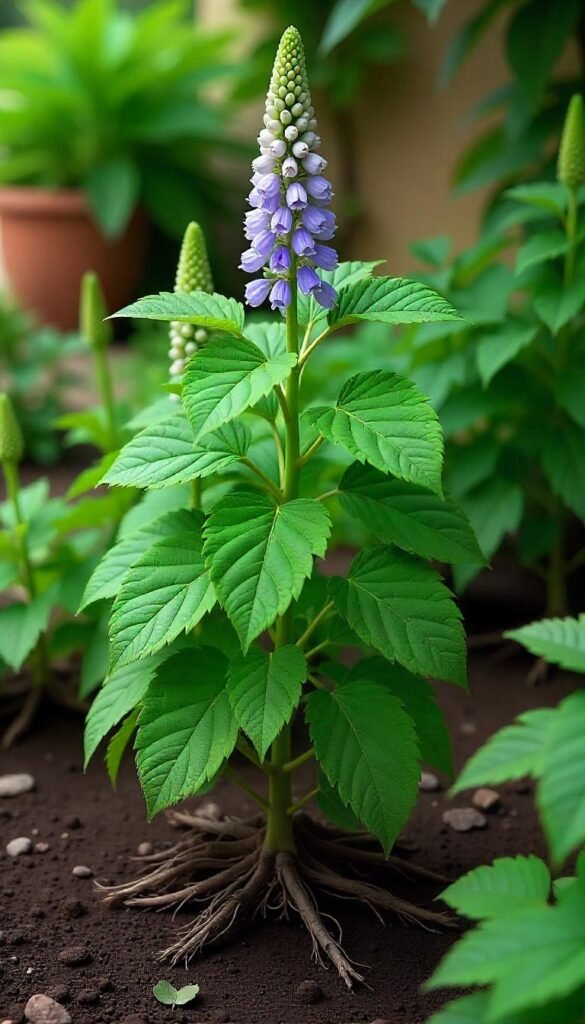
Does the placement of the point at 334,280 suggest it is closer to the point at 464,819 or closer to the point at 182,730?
the point at 182,730

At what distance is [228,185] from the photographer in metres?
6.09

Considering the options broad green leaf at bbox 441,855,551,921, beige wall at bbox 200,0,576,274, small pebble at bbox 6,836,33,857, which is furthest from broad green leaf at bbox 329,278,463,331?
beige wall at bbox 200,0,576,274

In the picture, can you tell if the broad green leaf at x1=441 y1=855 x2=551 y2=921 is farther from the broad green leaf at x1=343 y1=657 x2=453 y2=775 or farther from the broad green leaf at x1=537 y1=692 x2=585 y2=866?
the broad green leaf at x1=343 y1=657 x2=453 y2=775

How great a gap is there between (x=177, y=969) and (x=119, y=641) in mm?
552

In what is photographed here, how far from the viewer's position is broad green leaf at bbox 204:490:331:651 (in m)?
1.51

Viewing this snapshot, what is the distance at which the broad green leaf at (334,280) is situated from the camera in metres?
1.78

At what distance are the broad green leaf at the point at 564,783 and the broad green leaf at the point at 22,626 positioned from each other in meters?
1.32

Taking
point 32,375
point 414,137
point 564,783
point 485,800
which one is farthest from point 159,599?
point 414,137

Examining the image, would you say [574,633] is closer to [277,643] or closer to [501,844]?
[277,643]

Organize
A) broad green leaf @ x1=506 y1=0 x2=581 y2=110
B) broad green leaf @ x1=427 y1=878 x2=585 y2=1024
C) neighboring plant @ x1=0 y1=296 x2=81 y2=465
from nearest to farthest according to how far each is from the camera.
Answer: broad green leaf @ x1=427 y1=878 x2=585 y2=1024, broad green leaf @ x1=506 y1=0 x2=581 y2=110, neighboring plant @ x1=0 y1=296 x2=81 y2=465

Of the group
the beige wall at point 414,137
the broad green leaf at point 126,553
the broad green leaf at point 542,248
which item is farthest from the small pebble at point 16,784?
the beige wall at point 414,137

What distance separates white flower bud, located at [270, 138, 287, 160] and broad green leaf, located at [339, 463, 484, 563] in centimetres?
47

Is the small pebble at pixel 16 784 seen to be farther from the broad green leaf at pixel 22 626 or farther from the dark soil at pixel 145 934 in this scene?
the broad green leaf at pixel 22 626

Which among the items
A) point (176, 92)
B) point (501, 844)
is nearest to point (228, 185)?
point (176, 92)
